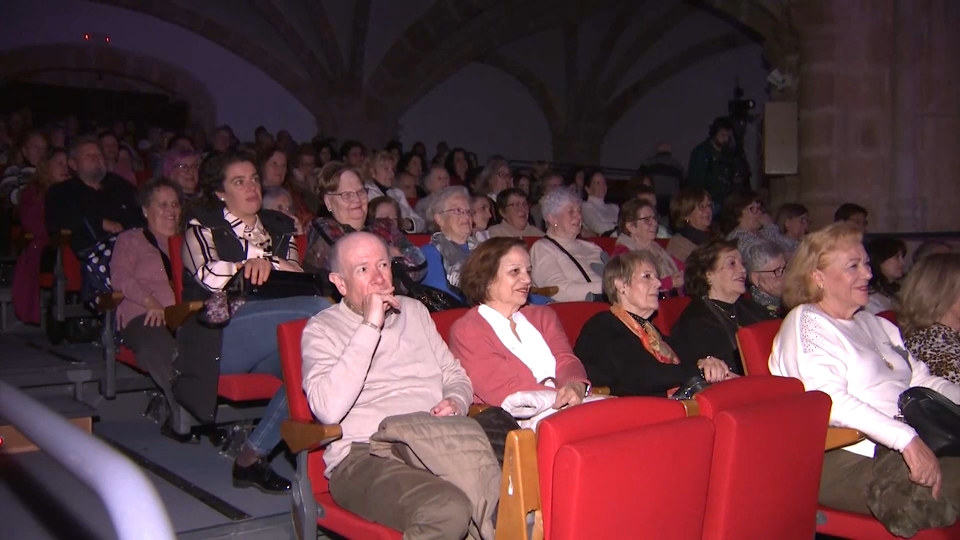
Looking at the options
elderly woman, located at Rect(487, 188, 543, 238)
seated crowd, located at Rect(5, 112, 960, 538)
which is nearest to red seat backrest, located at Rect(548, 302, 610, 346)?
seated crowd, located at Rect(5, 112, 960, 538)

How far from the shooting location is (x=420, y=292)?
146 inches

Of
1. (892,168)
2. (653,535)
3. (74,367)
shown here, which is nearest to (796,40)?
(892,168)

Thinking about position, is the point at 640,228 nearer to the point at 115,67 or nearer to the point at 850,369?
the point at 850,369

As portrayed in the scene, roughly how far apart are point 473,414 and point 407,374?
0.84 ft

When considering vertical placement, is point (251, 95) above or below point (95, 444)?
above

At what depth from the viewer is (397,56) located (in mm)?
13703

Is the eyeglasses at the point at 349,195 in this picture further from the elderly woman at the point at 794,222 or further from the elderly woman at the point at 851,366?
the elderly woman at the point at 794,222

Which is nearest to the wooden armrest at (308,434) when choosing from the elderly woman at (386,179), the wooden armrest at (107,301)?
the wooden armrest at (107,301)

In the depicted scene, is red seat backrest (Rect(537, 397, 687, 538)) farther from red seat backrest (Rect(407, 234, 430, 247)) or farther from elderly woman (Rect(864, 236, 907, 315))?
elderly woman (Rect(864, 236, 907, 315))

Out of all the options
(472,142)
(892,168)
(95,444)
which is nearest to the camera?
(95,444)

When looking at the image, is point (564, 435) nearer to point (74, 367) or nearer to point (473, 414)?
point (473, 414)

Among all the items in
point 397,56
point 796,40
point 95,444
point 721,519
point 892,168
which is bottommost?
point 721,519

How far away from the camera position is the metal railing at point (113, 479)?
36.0 inches

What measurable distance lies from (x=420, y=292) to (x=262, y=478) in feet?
3.08
